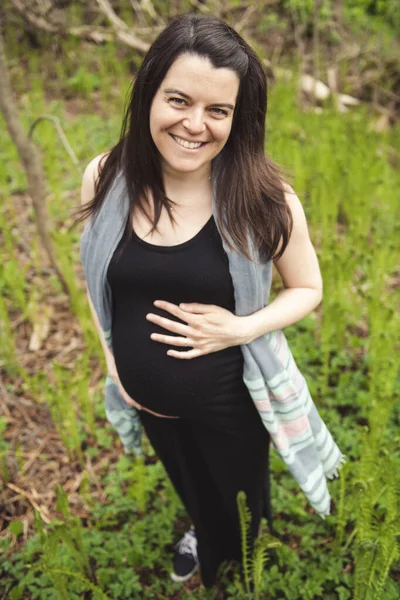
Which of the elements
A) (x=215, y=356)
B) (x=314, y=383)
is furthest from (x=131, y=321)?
(x=314, y=383)

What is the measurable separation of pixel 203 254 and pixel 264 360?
1.10ft

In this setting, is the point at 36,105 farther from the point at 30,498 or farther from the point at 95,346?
the point at 30,498

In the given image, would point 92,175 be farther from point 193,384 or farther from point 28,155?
point 28,155

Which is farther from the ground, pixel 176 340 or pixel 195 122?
pixel 195 122

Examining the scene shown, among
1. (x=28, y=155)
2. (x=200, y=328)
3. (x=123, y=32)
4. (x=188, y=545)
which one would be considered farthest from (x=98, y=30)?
(x=188, y=545)

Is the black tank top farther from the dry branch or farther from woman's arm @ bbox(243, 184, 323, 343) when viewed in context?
the dry branch

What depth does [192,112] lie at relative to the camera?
1166mm

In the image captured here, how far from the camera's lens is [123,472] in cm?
214

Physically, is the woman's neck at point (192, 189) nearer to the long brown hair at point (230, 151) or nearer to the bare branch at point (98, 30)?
the long brown hair at point (230, 151)

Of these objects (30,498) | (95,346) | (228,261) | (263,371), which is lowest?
(30,498)

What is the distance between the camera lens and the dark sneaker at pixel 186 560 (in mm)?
1842

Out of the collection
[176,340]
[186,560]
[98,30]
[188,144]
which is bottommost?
[186,560]

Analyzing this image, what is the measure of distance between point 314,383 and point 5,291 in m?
1.82

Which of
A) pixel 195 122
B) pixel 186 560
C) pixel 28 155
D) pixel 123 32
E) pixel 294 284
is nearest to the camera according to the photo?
pixel 195 122
